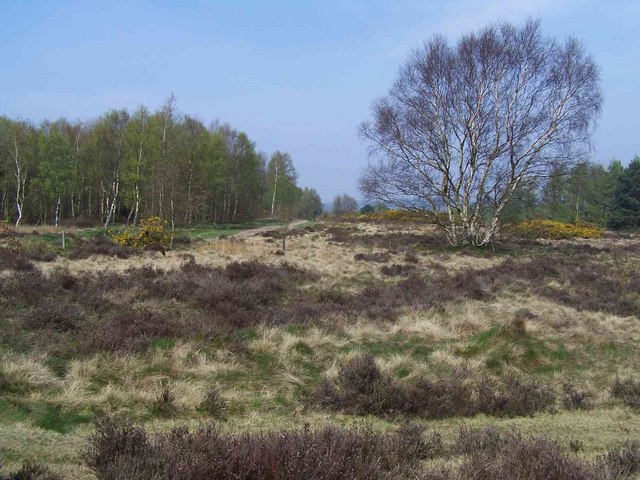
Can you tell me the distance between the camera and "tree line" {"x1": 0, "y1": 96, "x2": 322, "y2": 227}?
3193cm

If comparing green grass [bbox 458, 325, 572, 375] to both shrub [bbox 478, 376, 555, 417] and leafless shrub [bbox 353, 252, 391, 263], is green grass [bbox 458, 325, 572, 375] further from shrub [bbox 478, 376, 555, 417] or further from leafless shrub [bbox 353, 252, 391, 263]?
leafless shrub [bbox 353, 252, 391, 263]

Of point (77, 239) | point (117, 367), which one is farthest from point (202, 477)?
point (77, 239)

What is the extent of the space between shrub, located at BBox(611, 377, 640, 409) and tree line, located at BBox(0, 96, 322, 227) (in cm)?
2230

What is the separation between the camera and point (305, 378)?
6801 mm

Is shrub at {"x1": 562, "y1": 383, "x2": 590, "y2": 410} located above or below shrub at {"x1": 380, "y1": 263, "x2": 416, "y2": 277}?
below

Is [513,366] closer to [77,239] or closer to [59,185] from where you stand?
[77,239]

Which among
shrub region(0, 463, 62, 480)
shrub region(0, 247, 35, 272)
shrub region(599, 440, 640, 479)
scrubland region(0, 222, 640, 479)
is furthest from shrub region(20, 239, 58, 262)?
shrub region(599, 440, 640, 479)

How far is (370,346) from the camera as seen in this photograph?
8.46 metres

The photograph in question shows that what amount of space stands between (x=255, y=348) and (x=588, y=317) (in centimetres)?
848

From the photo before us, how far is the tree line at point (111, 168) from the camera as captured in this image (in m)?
31.9

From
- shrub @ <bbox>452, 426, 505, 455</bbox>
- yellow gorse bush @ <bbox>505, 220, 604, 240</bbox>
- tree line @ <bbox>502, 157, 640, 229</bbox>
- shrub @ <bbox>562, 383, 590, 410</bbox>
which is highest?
tree line @ <bbox>502, 157, 640, 229</bbox>

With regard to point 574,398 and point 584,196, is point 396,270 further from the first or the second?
point 584,196

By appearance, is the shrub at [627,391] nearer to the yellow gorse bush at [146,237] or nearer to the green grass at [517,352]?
the green grass at [517,352]

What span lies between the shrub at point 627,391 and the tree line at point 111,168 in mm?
22299
